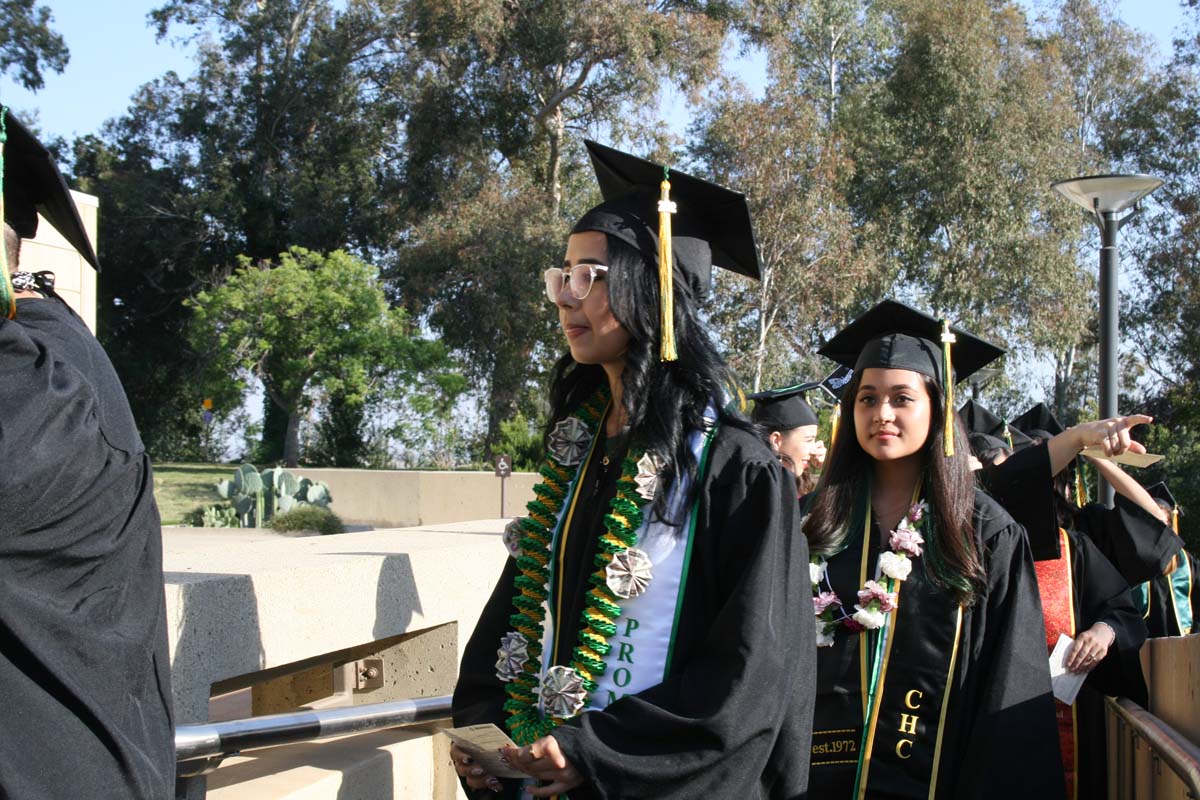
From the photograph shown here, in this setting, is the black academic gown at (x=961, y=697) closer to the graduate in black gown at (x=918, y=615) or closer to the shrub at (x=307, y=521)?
the graduate in black gown at (x=918, y=615)

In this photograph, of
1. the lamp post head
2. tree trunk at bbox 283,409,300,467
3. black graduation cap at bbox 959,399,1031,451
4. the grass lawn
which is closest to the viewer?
black graduation cap at bbox 959,399,1031,451

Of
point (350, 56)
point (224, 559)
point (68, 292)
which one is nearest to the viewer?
point (224, 559)

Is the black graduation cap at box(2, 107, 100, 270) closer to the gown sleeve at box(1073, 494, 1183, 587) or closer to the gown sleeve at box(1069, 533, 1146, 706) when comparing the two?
the gown sleeve at box(1069, 533, 1146, 706)

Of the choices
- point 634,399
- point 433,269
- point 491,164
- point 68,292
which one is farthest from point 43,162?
point 491,164

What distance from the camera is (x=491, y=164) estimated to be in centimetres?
3231

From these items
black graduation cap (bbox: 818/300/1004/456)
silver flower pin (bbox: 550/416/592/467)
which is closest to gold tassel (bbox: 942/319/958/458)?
black graduation cap (bbox: 818/300/1004/456)

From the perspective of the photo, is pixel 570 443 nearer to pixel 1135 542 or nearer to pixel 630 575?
pixel 630 575

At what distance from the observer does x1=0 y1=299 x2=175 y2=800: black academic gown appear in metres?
1.83

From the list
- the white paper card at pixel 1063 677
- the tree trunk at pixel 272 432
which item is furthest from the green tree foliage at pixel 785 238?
the white paper card at pixel 1063 677

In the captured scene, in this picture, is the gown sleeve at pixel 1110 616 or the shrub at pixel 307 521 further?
the shrub at pixel 307 521

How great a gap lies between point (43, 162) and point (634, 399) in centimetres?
125

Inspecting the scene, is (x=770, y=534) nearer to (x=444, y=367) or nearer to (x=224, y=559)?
(x=224, y=559)

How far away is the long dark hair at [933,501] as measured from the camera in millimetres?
3213

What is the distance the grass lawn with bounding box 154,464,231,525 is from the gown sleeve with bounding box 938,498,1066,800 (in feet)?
63.2
